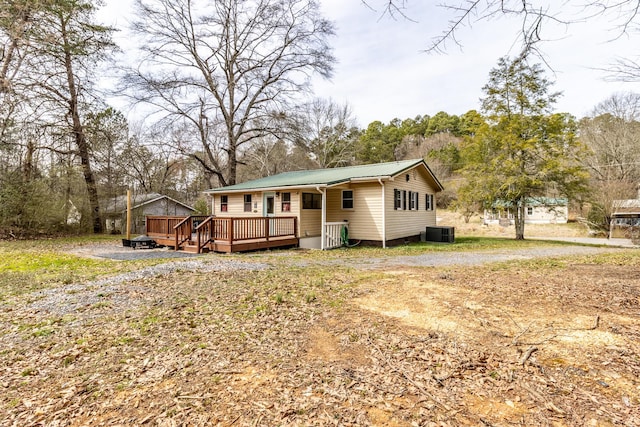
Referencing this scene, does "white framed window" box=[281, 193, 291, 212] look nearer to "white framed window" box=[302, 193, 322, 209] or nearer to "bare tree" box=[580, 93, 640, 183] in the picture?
"white framed window" box=[302, 193, 322, 209]

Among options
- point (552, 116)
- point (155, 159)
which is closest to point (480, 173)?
point (552, 116)

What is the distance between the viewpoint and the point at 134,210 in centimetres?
2141

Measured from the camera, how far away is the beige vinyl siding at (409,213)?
13.4m

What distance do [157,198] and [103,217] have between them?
19.6 ft

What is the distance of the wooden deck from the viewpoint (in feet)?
35.5

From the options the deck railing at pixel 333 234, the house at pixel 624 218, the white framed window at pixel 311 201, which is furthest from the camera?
the house at pixel 624 218

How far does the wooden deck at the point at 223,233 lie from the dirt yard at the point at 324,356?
5.38 metres

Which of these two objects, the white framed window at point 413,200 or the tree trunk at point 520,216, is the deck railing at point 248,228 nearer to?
the white framed window at point 413,200

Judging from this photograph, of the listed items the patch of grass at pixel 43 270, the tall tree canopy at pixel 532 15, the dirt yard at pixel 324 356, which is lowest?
the dirt yard at pixel 324 356

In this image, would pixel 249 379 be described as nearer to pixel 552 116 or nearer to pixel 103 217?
pixel 552 116

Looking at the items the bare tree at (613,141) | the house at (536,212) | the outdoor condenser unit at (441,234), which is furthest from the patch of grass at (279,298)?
the bare tree at (613,141)

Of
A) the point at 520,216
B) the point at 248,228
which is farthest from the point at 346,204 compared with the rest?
the point at 520,216

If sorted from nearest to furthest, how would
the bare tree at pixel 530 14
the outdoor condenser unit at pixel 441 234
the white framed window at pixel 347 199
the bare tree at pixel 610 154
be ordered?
the bare tree at pixel 530 14
the white framed window at pixel 347 199
the outdoor condenser unit at pixel 441 234
the bare tree at pixel 610 154

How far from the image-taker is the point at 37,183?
1485 centimetres
